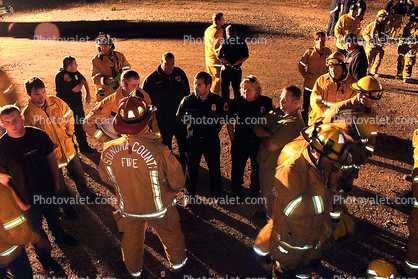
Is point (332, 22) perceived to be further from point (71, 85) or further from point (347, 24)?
point (71, 85)

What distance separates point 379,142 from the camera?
6844mm

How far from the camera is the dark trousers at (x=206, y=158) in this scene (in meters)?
4.65

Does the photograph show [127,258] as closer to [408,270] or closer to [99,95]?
[408,270]

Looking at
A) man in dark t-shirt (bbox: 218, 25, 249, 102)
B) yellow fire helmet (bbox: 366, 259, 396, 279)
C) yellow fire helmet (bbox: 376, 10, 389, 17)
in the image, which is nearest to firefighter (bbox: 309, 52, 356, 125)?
man in dark t-shirt (bbox: 218, 25, 249, 102)

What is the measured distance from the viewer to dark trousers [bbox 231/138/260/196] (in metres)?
4.68

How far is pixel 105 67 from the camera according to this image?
242 inches

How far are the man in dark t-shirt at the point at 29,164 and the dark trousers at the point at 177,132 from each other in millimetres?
2133

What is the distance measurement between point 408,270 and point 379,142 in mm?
3981

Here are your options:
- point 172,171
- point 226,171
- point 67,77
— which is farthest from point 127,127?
point 67,77

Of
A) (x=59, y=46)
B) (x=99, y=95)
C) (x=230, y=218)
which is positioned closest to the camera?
(x=230, y=218)

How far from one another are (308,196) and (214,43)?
18.8 feet

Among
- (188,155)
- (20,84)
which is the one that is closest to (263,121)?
(188,155)

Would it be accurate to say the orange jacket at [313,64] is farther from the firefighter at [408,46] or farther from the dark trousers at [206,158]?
the firefighter at [408,46]

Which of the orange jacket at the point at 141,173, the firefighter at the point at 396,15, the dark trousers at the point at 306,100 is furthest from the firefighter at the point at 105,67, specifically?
the firefighter at the point at 396,15
